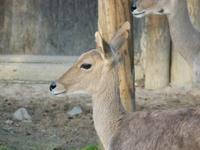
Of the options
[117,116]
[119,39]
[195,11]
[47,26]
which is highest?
[119,39]

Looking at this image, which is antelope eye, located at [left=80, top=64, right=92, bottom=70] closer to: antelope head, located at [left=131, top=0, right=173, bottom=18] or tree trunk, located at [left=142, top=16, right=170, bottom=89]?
antelope head, located at [left=131, top=0, right=173, bottom=18]

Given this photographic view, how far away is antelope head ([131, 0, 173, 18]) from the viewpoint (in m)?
10.1

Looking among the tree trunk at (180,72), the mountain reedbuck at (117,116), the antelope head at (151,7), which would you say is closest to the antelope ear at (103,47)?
the mountain reedbuck at (117,116)

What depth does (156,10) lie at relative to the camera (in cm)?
1021

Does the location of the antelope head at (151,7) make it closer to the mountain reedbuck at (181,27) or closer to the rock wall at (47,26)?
the mountain reedbuck at (181,27)

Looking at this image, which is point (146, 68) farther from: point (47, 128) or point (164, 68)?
point (47, 128)

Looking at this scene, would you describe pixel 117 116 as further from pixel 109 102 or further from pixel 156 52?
pixel 156 52

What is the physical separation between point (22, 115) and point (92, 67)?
2.99m

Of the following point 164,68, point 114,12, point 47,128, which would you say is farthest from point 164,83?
point 114,12

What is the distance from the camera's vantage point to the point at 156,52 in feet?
36.2

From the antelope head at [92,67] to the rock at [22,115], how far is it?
256 centimetres

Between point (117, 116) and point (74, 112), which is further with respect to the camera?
point (74, 112)

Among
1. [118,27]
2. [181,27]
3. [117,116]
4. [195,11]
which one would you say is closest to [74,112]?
[181,27]

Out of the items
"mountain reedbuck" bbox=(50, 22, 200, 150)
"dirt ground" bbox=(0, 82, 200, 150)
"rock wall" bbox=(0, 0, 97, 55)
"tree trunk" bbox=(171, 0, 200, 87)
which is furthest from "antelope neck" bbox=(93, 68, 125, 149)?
"rock wall" bbox=(0, 0, 97, 55)
